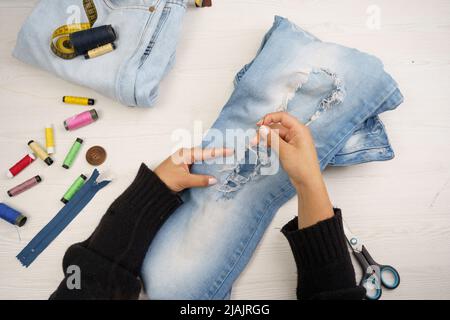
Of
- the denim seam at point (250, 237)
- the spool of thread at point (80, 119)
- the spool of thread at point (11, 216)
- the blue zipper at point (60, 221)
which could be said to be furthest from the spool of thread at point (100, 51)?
the denim seam at point (250, 237)

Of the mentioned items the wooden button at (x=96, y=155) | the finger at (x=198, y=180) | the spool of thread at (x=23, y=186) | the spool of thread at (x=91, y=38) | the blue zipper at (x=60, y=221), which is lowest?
the blue zipper at (x=60, y=221)

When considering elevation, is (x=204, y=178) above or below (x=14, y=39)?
below

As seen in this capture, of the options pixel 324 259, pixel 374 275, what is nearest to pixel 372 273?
pixel 374 275

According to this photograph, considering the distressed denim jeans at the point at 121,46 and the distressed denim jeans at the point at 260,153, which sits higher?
the distressed denim jeans at the point at 121,46

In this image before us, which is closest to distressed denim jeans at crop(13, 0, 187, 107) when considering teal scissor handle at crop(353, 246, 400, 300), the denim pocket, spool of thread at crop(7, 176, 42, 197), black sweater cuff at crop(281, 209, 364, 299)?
the denim pocket

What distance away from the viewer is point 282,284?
0.64m

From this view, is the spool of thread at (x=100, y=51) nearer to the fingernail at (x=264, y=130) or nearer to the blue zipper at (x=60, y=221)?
the blue zipper at (x=60, y=221)

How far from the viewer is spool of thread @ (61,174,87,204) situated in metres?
0.68

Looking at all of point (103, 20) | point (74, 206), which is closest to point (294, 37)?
point (103, 20)

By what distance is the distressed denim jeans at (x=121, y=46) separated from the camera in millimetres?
683

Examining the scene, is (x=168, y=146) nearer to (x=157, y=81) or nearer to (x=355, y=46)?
(x=157, y=81)

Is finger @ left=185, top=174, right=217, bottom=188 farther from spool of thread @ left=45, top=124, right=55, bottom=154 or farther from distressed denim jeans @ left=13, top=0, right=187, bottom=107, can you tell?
spool of thread @ left=45, top=124, right=55, bottom=154

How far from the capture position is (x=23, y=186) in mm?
689

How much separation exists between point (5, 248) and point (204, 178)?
397 millimetres
